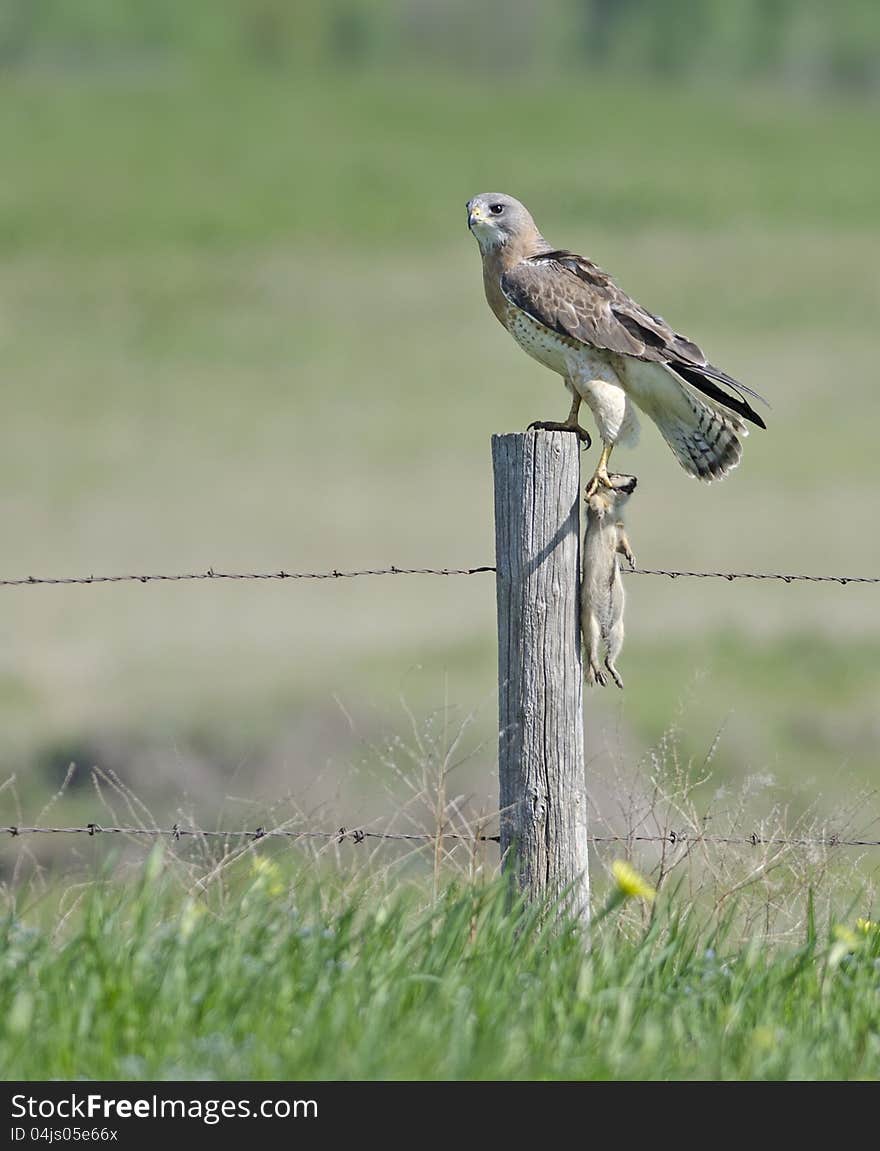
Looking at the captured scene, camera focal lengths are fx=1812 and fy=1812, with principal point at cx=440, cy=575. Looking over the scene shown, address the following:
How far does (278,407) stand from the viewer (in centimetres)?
3403

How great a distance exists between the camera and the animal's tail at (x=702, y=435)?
581 centimetres

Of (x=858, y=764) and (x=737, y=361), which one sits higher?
(x=737, y=361)

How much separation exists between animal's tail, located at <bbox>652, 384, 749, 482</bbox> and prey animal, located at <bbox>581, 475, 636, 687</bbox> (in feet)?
3.16

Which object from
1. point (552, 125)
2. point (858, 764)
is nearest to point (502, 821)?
point (858, 764)

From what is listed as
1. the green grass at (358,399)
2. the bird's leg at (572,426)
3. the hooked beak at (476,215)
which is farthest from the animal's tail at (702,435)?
the green grass at (358,399)

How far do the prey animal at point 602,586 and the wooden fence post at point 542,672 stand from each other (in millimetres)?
48

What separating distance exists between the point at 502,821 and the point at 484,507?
2161 cm

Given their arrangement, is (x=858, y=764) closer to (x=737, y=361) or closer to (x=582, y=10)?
(x=737, y=361)

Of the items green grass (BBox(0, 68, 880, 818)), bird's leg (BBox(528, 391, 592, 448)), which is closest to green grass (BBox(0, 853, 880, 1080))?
bird's leg (BBox(528, 391, 592, 448))

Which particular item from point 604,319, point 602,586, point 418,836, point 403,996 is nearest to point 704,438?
point 604,319

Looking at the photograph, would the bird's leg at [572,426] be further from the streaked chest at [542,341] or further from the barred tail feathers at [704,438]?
the barred tail feathers at [704,438]

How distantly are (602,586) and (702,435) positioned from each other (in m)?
1.27

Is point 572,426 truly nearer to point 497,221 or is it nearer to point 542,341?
point 542,341

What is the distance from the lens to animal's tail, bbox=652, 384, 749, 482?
5812 mm
